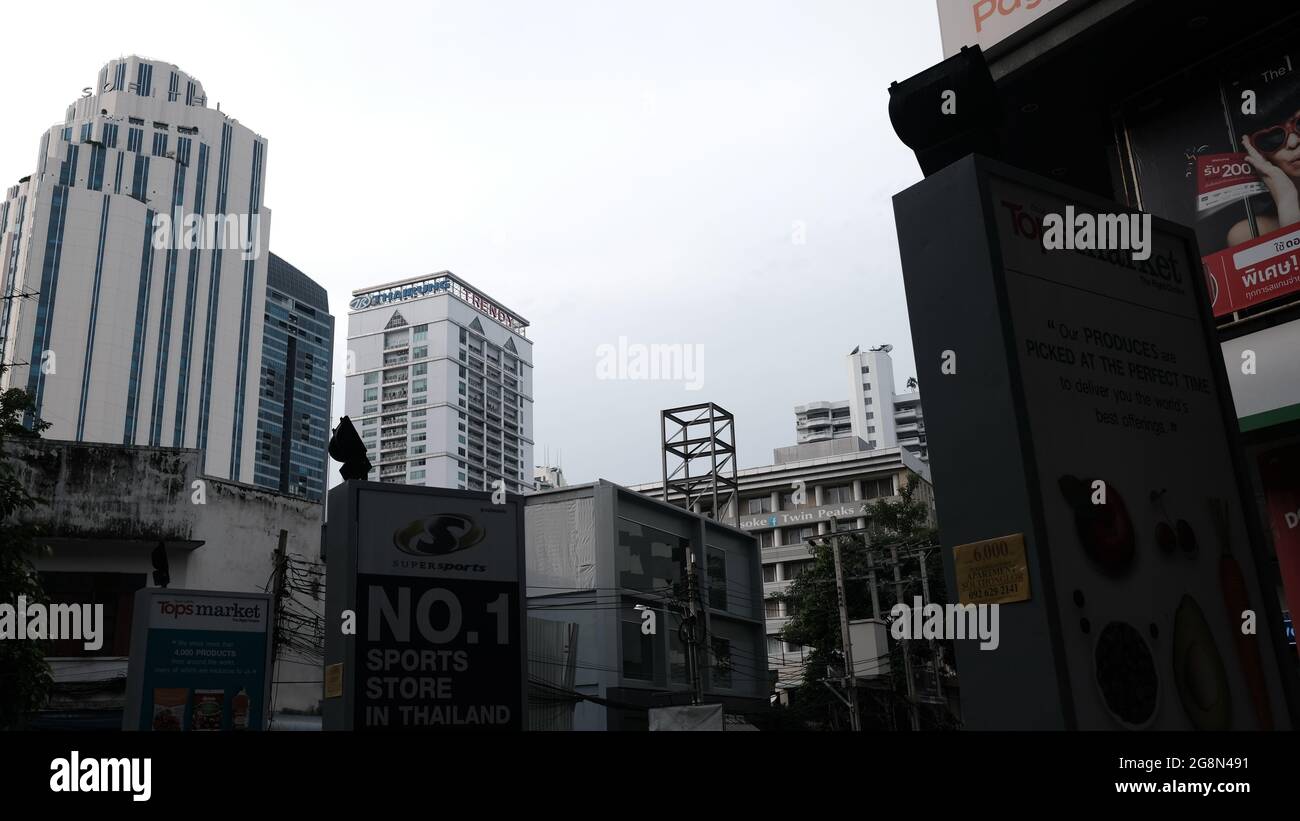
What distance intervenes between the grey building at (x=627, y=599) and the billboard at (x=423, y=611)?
1911 centimetres

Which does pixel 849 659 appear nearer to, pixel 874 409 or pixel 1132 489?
pixel 1132 489

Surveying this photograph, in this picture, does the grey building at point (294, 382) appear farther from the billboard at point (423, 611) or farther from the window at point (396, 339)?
the billboard at point (423, 611)

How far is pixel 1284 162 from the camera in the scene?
965 centimetres

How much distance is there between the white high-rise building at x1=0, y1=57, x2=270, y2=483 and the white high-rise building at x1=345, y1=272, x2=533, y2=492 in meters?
21.9

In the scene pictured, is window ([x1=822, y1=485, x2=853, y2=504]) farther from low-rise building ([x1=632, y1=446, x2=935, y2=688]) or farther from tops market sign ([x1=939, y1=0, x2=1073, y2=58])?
tops market sign ([x1=939, y1=0, x2=1073, y2=58])

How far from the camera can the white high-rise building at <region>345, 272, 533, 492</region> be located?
144 m

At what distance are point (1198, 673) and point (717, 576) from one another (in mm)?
30955

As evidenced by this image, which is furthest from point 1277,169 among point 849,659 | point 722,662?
point 722,662

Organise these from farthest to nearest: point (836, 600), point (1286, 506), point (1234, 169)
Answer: point (836, 600) < point (1234, 169) < point (1286, 506)

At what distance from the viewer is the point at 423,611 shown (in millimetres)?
7090

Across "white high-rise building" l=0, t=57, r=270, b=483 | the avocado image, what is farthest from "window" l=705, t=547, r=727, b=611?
"white high-rise building" l=0, t=57, r=270, b=483

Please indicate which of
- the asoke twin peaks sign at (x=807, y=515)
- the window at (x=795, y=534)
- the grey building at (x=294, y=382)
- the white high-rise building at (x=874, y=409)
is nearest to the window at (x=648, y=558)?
the asoke twin peaks sign at (x=807, y=515)
